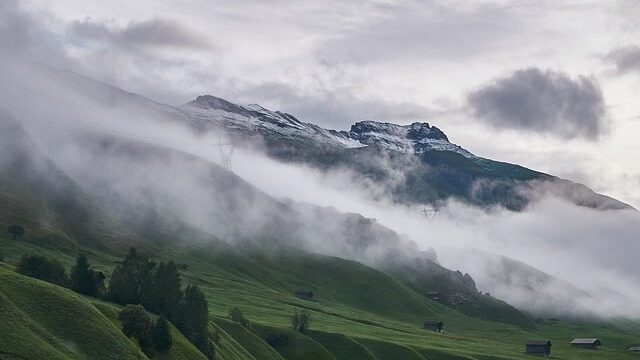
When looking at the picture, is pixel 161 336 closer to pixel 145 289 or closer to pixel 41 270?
pixel 145 289

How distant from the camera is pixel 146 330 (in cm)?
10750

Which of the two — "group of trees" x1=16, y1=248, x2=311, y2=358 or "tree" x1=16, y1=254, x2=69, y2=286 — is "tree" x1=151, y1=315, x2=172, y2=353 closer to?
"group of trees" x1=16, y1=248, x2=311, y2=358

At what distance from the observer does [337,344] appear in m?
185

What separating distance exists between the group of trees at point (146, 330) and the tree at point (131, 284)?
56.7ft

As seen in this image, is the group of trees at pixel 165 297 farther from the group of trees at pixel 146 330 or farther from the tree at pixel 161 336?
the group of trees at pixel 146 330

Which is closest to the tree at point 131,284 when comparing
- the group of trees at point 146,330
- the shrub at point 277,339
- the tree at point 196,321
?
the tree at point 196,321

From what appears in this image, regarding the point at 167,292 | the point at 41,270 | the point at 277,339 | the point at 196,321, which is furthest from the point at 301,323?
the point at 41,270

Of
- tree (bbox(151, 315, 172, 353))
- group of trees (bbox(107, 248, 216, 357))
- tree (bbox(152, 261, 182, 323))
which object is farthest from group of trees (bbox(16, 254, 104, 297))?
tree (bbox(151, 315, 172, 353))

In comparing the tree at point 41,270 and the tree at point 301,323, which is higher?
the tree at point 41,270

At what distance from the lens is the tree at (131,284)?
127m

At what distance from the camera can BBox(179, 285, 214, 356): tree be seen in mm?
121938

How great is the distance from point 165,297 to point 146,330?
71.7 ft

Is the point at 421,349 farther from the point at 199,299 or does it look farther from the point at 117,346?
the point at 117,346

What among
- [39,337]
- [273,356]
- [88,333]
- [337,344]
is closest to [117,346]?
[88,333]
